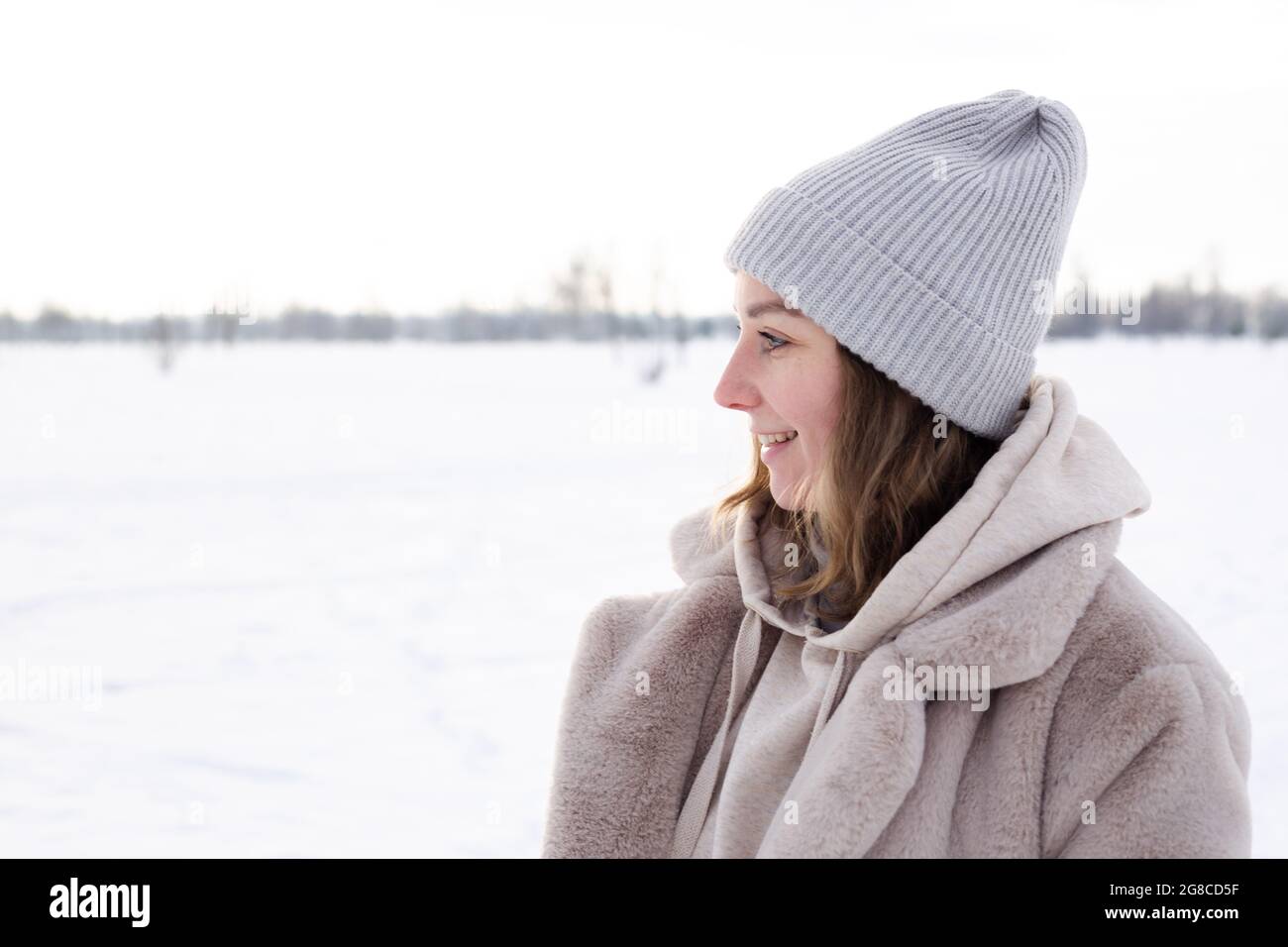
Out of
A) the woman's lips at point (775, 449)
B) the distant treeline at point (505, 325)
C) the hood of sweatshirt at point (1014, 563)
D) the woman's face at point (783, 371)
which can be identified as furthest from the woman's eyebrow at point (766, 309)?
the distant treeline at point (505, 325)

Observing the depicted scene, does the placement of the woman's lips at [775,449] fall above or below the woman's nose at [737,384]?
below

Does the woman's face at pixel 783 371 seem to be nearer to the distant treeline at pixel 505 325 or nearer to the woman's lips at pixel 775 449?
the woman's lips at pixel 775 449

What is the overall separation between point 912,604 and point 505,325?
40.3 metres

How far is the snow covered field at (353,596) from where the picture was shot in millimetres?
3475

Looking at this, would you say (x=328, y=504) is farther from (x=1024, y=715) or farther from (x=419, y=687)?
(x=1024, y=715)

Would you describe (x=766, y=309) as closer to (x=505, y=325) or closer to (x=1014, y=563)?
(x=1014, y=563)

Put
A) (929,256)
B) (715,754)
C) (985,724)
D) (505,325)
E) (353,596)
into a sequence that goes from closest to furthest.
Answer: (985,724), (929,256), (715,754), (353,596), (505,325)

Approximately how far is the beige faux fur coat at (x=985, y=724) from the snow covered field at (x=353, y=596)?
521 mm

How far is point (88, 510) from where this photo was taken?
8.20 metres

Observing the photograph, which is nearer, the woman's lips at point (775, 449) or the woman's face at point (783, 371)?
the woman's face at point (783, 371)

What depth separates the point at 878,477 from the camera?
1497 millimetres

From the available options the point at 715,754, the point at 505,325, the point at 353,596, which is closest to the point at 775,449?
the point at 715,754

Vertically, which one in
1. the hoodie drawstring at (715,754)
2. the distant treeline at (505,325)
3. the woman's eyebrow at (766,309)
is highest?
the woman's eyebrow at (766,309)

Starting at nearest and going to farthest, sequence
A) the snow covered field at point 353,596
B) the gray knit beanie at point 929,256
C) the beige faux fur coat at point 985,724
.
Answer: the beige faux fur coat at point 985,724 → the gray knit beanie at point 929,256 → the snow covered field at point 353,596
